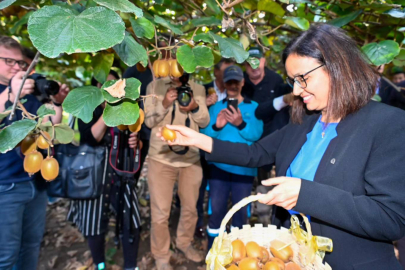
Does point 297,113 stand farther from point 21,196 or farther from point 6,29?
point 6,29

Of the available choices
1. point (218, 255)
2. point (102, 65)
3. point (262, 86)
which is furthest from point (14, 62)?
point (262, 86)

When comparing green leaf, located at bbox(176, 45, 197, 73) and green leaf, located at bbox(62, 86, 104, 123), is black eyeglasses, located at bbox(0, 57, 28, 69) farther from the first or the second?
green leaf, located at bbox(176, 45, 197, 73)

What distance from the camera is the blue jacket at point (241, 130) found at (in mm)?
2545

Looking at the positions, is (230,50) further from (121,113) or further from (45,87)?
(45,87)

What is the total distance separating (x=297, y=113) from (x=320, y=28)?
0.42 meters

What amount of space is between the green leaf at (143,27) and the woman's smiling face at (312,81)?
642 millimetres

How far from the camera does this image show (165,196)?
8.31 ft

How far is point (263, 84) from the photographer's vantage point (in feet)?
9.96

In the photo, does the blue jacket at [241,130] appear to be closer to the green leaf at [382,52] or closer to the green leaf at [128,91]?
the green leaf at [382,52]

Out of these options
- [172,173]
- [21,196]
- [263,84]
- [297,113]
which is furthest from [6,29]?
[297,113]

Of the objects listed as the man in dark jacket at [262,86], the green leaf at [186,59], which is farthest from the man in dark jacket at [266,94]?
the green leaf at [186,59]

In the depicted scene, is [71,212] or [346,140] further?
[71,212]

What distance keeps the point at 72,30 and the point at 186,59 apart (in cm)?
46

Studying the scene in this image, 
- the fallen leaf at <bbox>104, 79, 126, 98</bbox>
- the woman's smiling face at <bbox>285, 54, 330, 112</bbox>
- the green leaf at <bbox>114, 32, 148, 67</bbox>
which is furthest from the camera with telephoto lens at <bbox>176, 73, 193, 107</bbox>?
the fallen leaf at <bbox>104, 79, 126, 98</bbox>
